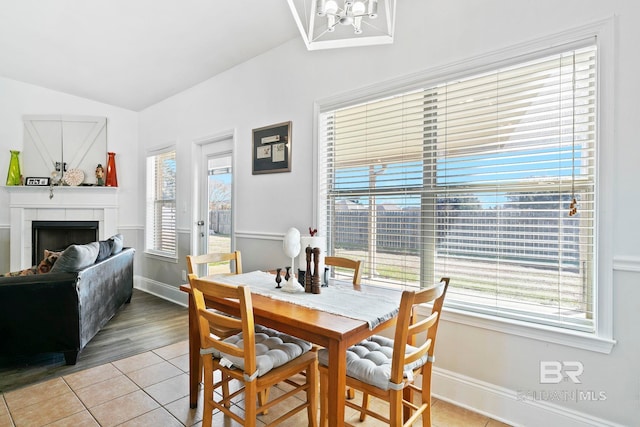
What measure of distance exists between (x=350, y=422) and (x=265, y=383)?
0.73 metres

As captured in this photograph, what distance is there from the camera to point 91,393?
2.19 meters

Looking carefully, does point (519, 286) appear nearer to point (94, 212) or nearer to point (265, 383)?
point (265, 383)

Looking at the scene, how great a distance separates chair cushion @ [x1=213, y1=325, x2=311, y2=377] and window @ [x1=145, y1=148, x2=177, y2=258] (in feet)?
10.4

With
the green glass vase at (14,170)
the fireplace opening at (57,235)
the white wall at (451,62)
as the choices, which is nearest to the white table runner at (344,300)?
the white wall at (451,62)

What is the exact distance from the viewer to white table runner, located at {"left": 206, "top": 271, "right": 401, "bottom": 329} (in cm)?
157

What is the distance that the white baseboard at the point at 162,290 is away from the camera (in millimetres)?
4283

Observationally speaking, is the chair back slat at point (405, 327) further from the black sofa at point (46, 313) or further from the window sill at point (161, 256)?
the window sill at point (161, 256)

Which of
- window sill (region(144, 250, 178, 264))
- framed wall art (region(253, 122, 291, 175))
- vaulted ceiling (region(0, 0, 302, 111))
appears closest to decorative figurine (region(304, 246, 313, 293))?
framed wall art (region(253, 122, 291, 175))

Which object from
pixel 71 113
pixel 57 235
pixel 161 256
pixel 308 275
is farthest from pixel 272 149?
pixel 57 235

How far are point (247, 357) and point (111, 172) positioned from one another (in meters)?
4.69

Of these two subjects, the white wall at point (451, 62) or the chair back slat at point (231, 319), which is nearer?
the chair back slat at point (231, 319)

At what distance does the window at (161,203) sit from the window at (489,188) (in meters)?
2.99

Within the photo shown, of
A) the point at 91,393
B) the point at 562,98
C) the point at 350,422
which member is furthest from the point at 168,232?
the point at 562,98

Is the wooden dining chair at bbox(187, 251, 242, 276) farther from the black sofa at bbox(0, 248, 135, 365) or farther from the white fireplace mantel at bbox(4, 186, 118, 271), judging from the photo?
the white fireplace mantel at bbox(4, 186, 118, 271)
